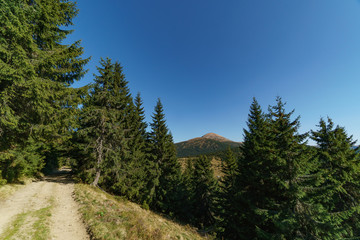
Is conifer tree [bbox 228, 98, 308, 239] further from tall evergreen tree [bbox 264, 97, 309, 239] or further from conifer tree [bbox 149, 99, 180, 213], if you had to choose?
conifer tree [bbox 149, 99, 180, 213]

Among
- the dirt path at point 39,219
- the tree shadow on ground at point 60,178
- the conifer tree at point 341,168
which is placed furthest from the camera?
the tree shadow on ground at point 60,178

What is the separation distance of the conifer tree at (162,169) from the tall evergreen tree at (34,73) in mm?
13029

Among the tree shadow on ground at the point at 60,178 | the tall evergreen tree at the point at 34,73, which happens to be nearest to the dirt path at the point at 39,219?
the tall evergreen tree at the point at 34,73

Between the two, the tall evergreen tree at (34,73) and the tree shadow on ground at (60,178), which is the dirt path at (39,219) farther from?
the tree shadow on ground at (60,178)

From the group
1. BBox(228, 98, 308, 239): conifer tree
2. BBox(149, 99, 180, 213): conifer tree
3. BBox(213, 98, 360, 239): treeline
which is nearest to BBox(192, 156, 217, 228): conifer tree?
BBox(149, 99, 180, 213): conifer tree

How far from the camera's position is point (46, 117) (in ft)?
28.5

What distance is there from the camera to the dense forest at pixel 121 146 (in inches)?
298

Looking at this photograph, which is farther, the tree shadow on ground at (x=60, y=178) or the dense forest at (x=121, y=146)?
the tree shadow on ground at (x=60, y=178)

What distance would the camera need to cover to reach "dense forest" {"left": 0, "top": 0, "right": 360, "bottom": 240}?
757 cm

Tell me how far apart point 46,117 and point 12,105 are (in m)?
1.61

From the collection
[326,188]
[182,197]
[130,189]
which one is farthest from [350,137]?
[130,189]

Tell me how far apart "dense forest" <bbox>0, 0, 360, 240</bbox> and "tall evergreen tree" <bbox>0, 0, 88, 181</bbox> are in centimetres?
6

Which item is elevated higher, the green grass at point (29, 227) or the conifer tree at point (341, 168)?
the conifer tree at point (341, 168)

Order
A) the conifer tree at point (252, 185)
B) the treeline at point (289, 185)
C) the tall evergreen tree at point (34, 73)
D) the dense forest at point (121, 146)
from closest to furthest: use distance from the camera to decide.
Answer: the tall evergreen tree at point (34, 73), the dense forest at point (121, 146), the treeline at point (289, 185), the conifer tree at point (252, 185)
